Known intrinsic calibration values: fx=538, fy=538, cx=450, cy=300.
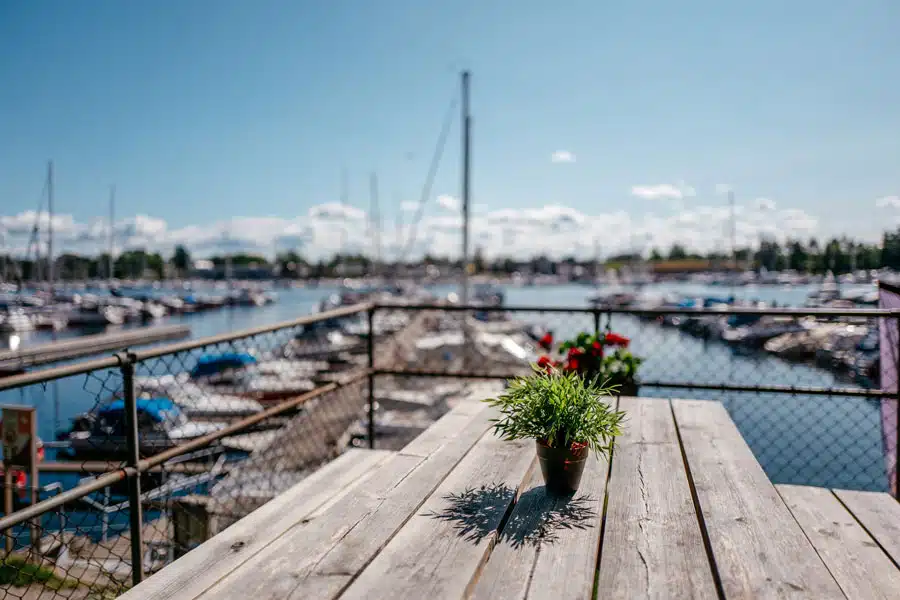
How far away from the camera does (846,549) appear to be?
146 centimetres

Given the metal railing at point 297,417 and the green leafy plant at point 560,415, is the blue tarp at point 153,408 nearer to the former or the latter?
the metal railing at point 297,417

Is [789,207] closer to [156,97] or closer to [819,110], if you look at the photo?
[819,110]

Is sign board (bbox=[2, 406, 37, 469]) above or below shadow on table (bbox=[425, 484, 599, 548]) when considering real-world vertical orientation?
below

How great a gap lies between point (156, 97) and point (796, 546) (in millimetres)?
30221

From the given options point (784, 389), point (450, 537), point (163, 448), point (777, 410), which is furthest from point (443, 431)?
point (777, 410)

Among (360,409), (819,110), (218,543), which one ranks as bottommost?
(360,409)

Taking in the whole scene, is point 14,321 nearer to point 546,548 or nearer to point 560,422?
point 560,422

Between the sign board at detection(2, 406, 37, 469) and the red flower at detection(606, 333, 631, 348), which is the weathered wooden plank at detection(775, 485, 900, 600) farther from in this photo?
the sign board at detection(2, 406, 37, 469)

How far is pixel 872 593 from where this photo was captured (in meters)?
1.21

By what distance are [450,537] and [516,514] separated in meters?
0.24

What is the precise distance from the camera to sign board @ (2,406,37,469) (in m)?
4.72

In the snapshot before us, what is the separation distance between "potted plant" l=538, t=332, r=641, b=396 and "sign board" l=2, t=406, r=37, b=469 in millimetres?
4649

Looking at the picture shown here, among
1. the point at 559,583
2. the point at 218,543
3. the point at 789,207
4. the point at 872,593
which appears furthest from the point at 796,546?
the point at 789,207

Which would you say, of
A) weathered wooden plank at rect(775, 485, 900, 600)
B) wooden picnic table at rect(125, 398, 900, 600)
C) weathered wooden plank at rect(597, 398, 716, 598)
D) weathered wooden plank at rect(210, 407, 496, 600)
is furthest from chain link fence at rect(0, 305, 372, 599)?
weathered wooden plank at rect(775, 485, 900, 600)
